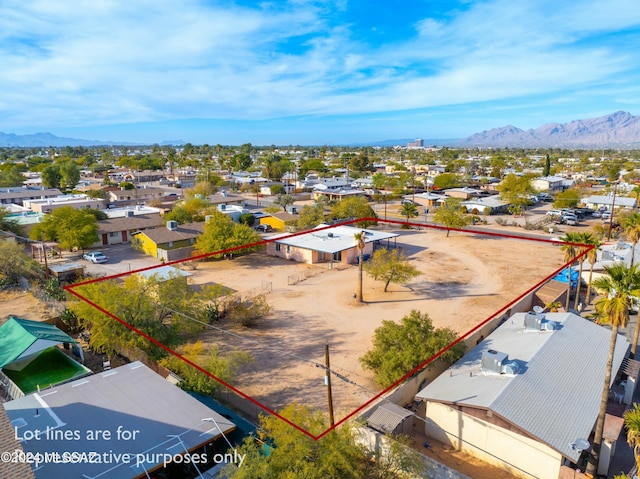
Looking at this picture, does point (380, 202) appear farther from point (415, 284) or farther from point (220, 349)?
point (220, 349)

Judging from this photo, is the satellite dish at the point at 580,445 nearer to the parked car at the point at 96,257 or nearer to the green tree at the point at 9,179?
the parked car at the point at 96,257

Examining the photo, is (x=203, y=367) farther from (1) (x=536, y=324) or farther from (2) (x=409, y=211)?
(2) (x=409, y=211)

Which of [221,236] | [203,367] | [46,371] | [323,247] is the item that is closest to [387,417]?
[203,367]

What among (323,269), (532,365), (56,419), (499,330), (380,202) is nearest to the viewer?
(56,419)

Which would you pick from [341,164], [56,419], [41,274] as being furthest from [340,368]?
[341,164]

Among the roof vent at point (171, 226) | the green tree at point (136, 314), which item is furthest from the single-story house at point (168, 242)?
the green tree at point (136, 314)

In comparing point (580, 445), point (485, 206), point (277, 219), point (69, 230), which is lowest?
point (580, 445)
